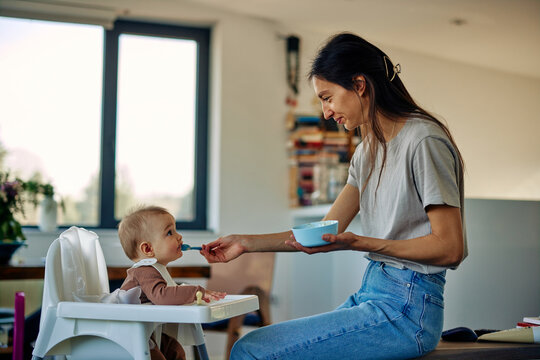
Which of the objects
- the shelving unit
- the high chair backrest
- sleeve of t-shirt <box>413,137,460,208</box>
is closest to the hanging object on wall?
the shelving unit

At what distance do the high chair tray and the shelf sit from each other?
2.35 m

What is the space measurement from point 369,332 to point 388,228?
0.25m

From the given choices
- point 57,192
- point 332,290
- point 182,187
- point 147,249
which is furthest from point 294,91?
point 147,249

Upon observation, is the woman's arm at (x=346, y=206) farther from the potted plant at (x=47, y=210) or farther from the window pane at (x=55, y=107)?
the window pane at (x=55, y=107)

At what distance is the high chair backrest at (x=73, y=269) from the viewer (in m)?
1.45

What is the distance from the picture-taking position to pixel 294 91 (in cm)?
466

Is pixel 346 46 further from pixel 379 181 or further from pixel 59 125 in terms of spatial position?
pixel 59 125

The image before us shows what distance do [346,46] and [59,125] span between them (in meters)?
3.26

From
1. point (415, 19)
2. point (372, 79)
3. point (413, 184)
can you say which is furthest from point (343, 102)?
point (415, 19)

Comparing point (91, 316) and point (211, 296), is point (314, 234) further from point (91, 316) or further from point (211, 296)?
point (91, 316)

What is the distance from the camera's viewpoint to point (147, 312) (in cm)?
133

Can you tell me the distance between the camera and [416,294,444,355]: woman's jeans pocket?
56.2 inches

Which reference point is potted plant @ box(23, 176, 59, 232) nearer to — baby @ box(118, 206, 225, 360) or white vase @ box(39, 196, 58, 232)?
white vase @ box(39, 196, 58, 232)

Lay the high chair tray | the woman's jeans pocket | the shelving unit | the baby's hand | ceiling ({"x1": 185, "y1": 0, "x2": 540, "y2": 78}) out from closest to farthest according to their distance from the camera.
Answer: the high chair tray → the woman's jeans pocket → the baby's hand → ceiling ({"x1": 185, "y1": 0, "x2": 540, "y2": 78}) → the shelving unit
